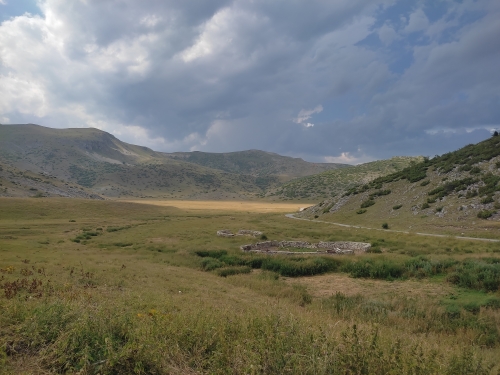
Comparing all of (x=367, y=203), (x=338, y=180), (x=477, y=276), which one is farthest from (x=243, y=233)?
(x=338, y=180)

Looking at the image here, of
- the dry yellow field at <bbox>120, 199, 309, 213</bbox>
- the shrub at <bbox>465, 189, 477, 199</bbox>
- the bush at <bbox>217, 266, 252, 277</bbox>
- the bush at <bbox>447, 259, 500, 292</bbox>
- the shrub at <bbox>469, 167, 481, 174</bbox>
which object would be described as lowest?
the bush at <bbox>217, 266, 252, 277</bbox>

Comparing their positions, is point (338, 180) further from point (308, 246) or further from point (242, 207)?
point (308, 246)

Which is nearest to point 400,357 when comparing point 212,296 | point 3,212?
point 212,296

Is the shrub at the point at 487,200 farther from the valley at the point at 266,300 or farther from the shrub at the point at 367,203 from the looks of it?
the shrub at the point at 367,203

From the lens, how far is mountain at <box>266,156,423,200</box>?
140625 mm

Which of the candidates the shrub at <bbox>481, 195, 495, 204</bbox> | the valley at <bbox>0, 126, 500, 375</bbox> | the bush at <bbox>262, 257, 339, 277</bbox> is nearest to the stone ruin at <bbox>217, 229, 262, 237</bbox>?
the valley at <bbox>0, 126, 500, 375</bbox>

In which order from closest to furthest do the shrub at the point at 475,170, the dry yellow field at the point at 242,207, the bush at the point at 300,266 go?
the bush at the point at 300,266
the shrub at the point at 475,170
the dry yellow field at the point at 242,207

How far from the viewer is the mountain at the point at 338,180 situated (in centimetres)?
14062

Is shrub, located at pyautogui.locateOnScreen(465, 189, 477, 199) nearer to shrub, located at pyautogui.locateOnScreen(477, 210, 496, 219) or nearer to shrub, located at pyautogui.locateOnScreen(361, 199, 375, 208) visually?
shrub, located at pyautogui.locateOnScreen(477, 210, 496, 219)

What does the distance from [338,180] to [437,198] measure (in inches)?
4185

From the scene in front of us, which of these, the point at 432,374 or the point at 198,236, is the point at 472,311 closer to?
the point at 432,374

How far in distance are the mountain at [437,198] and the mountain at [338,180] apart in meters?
75.6

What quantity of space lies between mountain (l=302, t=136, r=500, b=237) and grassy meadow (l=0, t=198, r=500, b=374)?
1079cm

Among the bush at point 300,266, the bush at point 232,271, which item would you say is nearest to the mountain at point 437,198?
the bush at point 300,266
